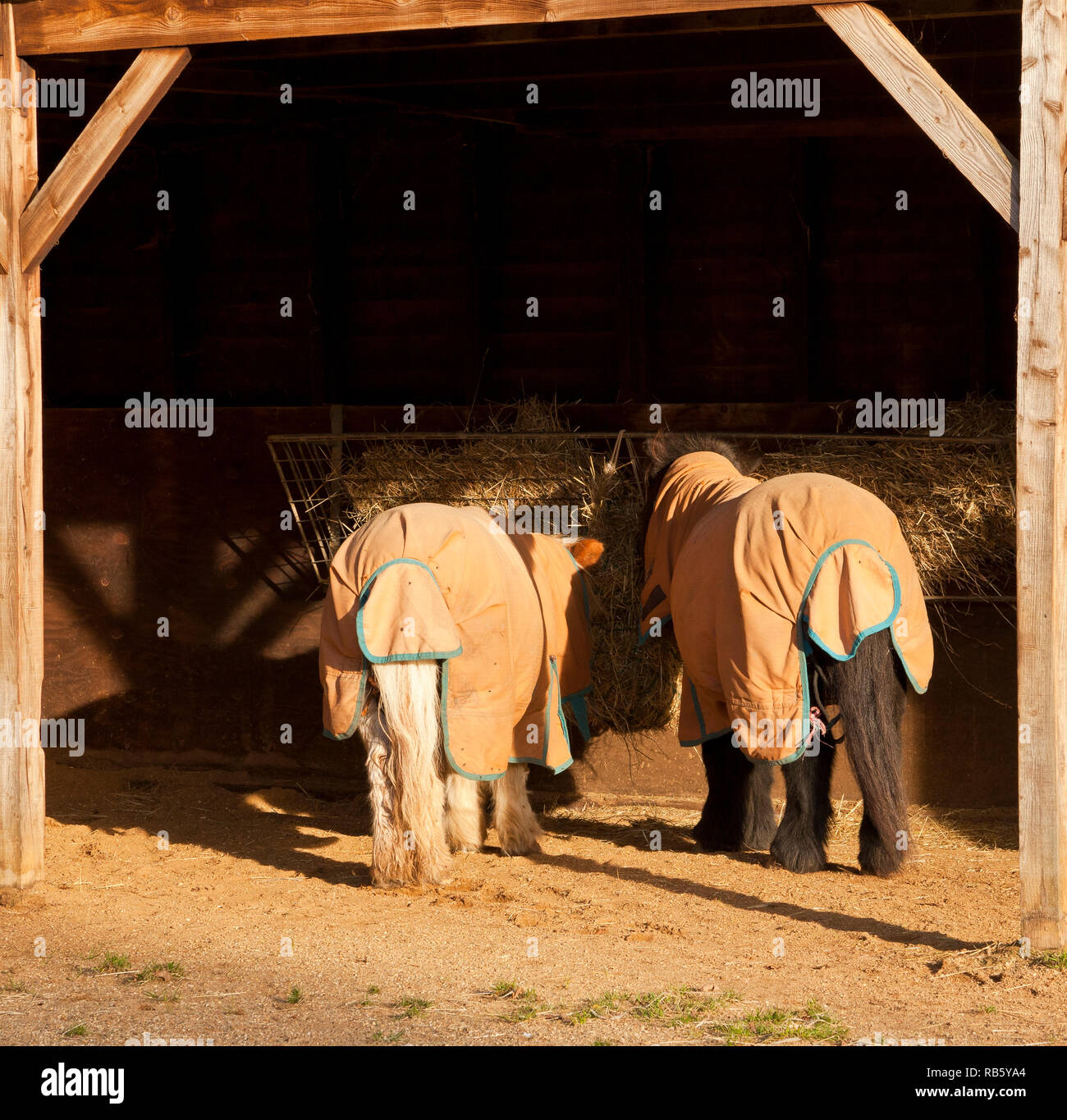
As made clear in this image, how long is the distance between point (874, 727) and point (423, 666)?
164cm

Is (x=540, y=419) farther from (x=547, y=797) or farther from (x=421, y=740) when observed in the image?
(x=421, y=740)

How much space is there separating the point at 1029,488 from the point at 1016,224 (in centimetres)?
81

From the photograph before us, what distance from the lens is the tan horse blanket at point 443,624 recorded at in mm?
4625

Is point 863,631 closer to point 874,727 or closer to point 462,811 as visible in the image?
point 874,727

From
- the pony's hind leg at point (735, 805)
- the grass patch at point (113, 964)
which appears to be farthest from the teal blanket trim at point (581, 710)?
the grass patch at point (113, 964)

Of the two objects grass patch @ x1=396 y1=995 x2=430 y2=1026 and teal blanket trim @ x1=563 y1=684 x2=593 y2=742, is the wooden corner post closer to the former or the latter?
grass patch @ x1=396 y1=995 x2=430 y2=1026

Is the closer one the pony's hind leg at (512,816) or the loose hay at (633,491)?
the pony's hind leg at (512,816)

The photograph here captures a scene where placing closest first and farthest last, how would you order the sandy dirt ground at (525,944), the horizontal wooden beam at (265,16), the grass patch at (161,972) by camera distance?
the sandy dirt ground at (525,944)
the grass patch at (161,972)
the horizontal wooden beam at (265,16)

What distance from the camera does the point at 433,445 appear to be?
7.11 meters

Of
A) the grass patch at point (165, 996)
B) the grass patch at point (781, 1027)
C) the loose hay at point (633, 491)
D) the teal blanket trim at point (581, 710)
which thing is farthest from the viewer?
the loose hay at point (633, 491)

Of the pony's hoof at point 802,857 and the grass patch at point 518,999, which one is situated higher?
the pony's hoof at point 802,857

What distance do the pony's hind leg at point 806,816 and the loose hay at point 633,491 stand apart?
1236 millimetres

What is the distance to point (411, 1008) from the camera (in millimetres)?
3521

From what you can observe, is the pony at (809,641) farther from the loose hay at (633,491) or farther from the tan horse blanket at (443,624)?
the loose hay at (633,491)
